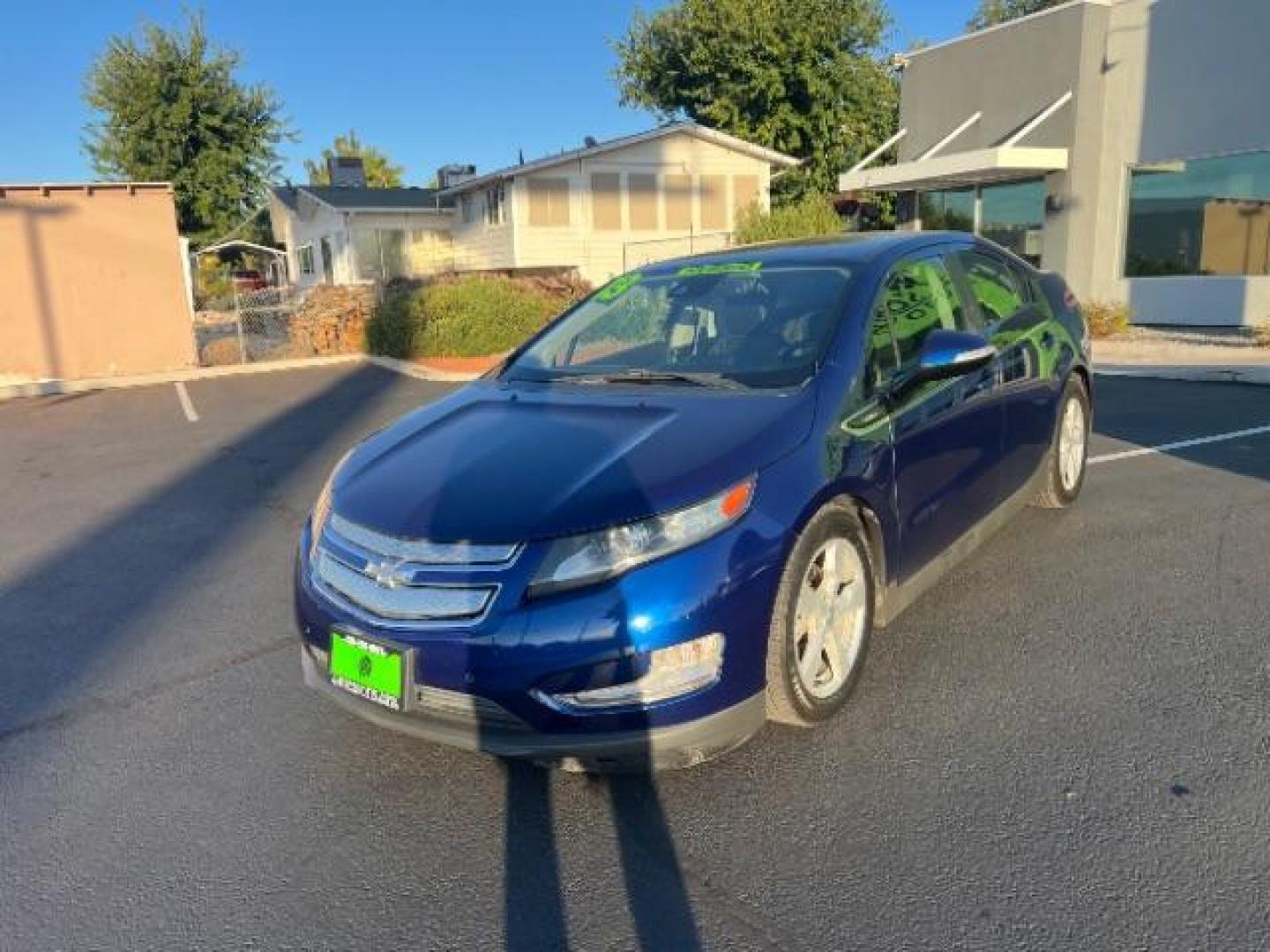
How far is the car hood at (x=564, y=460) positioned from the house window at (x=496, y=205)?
23955 millimetres

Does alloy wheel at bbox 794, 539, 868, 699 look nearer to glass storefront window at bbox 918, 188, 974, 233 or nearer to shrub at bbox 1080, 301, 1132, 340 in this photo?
shrub at bbox 1080, 301, 1132, 340

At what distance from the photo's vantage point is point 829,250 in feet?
13.8

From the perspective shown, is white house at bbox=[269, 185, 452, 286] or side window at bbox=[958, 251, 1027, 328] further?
white house at bbox=[269, 185, 452, 286]

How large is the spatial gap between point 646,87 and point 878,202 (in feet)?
33.8

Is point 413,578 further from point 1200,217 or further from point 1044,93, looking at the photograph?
point 1044,93

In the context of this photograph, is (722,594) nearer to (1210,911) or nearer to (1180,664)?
(1210,911)

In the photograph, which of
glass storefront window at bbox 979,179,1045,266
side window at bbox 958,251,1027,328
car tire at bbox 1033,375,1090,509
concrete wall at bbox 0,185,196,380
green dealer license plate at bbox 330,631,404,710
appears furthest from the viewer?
glass storefront window at bbox 979,179,1045,266

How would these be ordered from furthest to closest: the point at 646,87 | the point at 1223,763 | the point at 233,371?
the point at 646,87 → the point at 233,371 → the point at 1223,763

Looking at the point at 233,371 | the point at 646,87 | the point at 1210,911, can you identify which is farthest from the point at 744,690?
the point at 646,87

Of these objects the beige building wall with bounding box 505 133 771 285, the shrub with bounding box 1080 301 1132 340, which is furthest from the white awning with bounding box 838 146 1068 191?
the beige building wall with bounding box 505 133 771 285

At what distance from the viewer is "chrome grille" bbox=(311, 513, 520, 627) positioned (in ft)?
8.83

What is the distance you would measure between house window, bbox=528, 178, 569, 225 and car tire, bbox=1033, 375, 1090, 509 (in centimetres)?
2173

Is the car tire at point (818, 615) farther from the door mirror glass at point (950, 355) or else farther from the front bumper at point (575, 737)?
the door mirror glass at point (950, 355)

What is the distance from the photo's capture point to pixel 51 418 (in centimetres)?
1200
